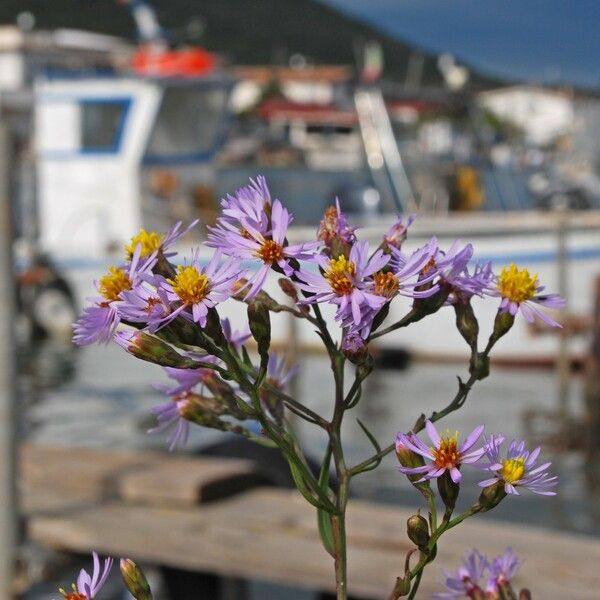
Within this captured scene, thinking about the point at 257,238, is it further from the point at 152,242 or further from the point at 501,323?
the point at 501,323

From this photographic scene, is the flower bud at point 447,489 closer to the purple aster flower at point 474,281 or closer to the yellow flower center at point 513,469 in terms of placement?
the yellow flower center at point 513,469

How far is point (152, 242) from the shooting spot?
2.64ft

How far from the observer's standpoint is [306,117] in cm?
4256

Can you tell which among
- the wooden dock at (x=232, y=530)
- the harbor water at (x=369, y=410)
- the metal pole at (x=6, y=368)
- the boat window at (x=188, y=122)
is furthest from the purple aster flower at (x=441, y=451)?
the boat window at (x=188, y=122)

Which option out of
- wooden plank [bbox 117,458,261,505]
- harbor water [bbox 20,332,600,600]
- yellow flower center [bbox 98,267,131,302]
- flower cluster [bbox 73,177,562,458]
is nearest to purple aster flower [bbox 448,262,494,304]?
flower cluster [bbox 73,177,562,458]

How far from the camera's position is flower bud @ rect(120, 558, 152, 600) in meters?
0.76

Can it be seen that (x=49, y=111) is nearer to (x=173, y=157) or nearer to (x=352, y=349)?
(x=173, y=157)

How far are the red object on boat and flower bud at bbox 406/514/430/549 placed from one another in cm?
1657

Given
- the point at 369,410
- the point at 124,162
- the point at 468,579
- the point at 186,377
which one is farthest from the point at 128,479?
the point at 124,162

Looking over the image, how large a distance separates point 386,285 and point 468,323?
0.17 m

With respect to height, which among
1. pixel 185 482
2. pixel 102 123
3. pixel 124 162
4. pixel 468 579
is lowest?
pixel 185 482

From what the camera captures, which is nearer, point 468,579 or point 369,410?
point 468,579

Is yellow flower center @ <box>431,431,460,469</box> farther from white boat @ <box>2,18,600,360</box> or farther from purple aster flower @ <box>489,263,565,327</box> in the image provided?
white boat @ <box>2,18,600,360</box>

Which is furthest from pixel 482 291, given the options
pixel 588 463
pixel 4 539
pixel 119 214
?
pixel 119 214
